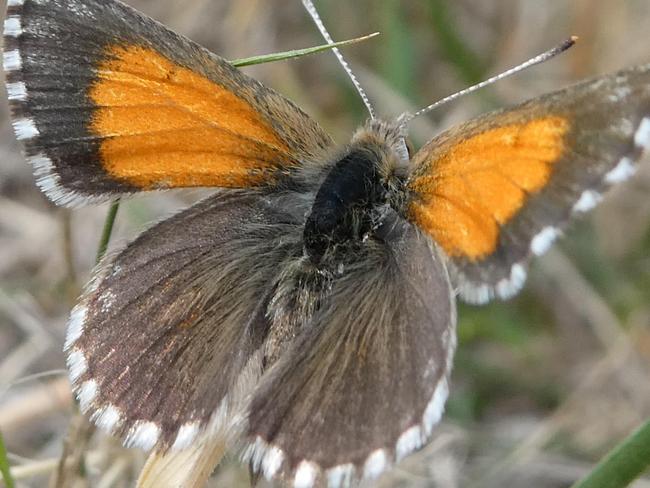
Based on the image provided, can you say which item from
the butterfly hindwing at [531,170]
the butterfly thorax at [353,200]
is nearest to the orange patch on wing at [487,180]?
the butterfly hindwing at [531,170]

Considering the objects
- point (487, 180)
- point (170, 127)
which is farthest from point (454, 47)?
point (487, 180)

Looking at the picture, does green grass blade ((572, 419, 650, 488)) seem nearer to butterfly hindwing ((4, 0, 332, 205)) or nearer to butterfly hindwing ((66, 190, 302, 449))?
butterfly hindwing ((66, 190, 302, 449))

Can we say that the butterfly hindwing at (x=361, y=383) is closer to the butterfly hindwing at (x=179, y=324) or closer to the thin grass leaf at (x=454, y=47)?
the butterfly hindwing at (x=179, y=324)

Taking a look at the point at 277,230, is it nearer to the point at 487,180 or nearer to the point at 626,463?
the point at 487,180

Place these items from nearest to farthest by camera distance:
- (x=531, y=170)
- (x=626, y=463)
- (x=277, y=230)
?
(x=626, y=463), (x=531, y=170), (x=277, y=230)

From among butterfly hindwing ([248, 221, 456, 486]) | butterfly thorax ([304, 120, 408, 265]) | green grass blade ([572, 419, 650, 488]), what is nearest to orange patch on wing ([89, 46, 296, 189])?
butterfly thorax ([304, 120, 408, 265])

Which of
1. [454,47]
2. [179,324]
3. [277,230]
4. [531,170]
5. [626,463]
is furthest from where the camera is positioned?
[454,47]

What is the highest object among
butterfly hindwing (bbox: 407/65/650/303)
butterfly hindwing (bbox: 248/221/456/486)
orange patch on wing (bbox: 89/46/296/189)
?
orange patch on wing (bbox: 89/46/296/189)

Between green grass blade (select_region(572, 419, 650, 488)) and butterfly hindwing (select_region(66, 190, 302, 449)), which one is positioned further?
butterfly hindwing (select_region(66, 190, 302, 449))
